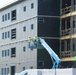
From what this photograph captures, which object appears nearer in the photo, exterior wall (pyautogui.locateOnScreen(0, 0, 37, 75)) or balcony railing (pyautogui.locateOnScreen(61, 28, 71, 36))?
balcony railing (pyautogui.locateOnScreen(61, 28, 71, 36))

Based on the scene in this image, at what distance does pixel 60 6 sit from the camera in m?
52.5

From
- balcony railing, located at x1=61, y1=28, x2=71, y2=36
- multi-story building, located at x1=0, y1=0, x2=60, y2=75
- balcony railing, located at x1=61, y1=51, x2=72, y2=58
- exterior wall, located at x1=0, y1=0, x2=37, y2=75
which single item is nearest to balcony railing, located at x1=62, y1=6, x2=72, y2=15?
multi-story building, located at x1=0, y1=0, x2=60, y2=75

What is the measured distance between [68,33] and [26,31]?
7.03 meters

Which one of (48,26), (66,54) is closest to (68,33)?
(66,54)

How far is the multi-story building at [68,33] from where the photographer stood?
48562 millimetres

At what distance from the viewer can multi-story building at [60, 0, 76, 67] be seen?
159 ft

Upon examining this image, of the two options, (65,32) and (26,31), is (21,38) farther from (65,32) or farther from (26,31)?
(65,32)

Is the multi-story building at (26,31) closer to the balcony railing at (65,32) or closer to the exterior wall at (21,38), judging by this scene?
the exterior wall at (21,38)

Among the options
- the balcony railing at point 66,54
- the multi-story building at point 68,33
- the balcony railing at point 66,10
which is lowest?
the balcony railing at point 66,54

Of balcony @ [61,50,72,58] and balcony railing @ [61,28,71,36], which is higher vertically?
balcony railing @ [61,28,71,36]

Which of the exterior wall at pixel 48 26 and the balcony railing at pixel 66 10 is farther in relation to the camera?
the exterior wall at pixel 48 26

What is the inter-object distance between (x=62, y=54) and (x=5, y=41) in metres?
13.9

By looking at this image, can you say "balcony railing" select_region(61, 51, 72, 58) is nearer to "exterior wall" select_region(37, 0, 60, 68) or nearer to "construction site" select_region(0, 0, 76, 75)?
"construction site" select_region(0, 0, 76, 75)

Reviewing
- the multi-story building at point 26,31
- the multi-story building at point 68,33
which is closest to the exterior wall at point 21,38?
the multi-story building at point 26,31
